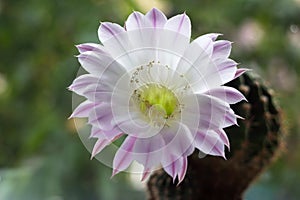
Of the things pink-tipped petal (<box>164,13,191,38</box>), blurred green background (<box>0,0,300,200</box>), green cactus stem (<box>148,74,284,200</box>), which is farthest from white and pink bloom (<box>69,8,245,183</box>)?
blurred green background (<box>0,0,300,200</box>)

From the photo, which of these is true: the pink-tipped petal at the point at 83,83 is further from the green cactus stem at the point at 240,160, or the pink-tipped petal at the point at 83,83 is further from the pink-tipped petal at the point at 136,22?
the green cactus stem at the point at 240,160

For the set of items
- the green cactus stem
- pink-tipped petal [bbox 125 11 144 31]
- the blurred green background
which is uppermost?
pink-tipped petal [bbox 125 11 144 31]

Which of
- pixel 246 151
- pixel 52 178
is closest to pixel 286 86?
pixel 52 178

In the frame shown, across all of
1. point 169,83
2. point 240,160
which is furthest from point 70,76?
point 169,83

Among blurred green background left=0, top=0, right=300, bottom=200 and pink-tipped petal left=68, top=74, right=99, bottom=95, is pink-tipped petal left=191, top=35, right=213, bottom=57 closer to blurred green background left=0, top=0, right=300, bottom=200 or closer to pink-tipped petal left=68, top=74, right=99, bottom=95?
pink-tipped petal left=68, top=74, right=99, bottom=95

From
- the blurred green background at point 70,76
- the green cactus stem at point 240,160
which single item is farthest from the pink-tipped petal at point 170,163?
the blurred green background at point 70,76

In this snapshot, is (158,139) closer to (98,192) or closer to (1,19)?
(98,192)

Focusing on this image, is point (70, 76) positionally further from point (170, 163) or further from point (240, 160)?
point (170, 163)
